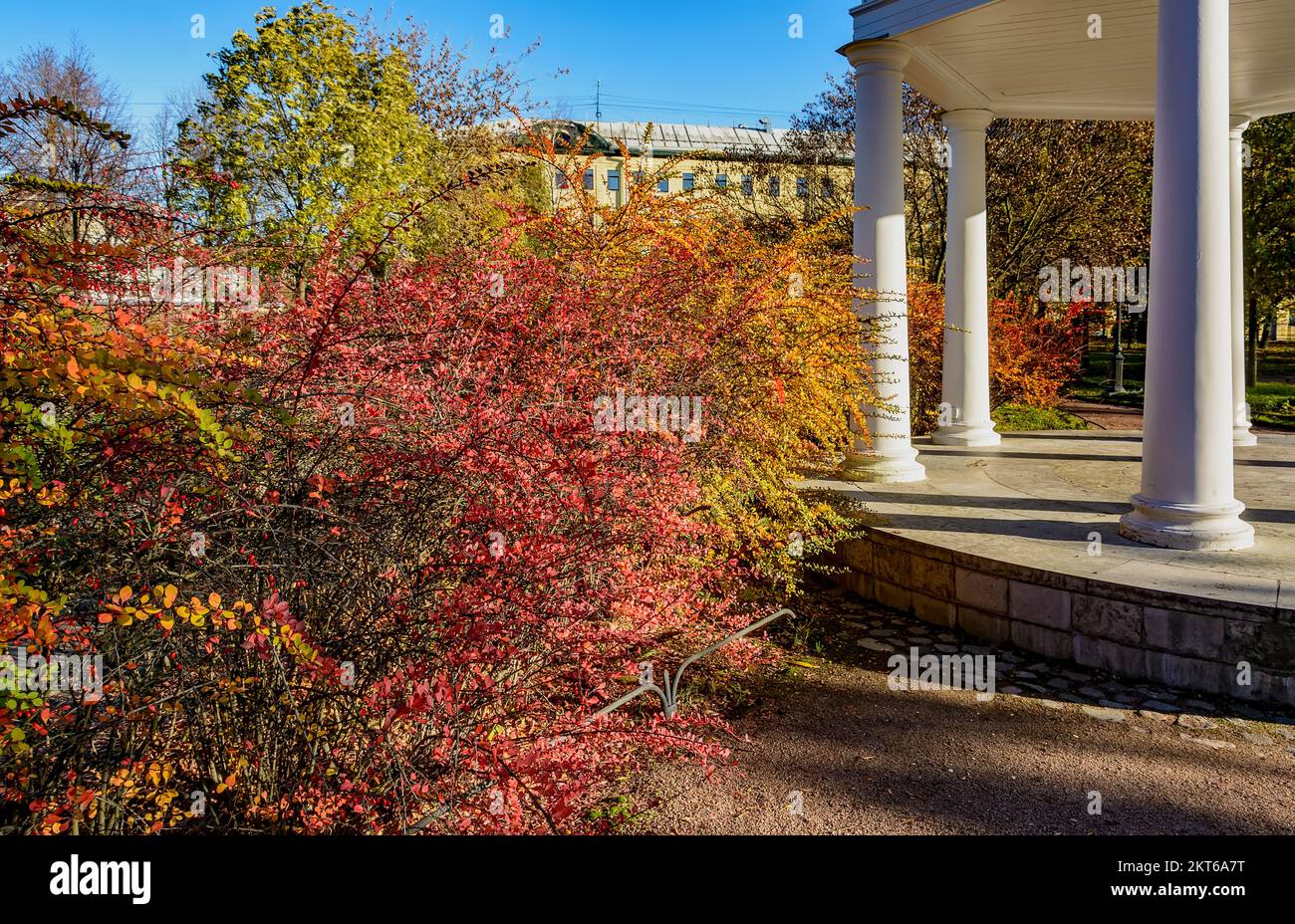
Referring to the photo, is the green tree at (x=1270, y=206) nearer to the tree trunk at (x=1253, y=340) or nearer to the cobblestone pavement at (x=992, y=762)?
the tree trunk at (x=1253, y=340)

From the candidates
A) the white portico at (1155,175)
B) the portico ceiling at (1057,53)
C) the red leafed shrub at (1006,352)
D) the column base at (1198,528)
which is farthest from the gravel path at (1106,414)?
the column base at (1198,528)

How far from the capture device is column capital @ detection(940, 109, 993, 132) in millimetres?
12414

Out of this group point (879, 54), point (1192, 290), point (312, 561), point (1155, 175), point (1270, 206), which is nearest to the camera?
point (312, 561)

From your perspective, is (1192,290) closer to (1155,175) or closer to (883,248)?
(1155,175)

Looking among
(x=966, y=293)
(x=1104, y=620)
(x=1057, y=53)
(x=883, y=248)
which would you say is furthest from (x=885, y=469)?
(x=1057, y=53)

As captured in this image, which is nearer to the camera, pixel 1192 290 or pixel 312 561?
pixel 312 561

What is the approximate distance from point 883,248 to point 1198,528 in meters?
4.59

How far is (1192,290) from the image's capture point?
6992mm

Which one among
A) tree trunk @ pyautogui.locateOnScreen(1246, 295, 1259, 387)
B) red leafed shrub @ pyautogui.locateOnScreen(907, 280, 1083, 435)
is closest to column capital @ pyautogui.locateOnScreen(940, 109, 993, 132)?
red leafed shrub @ pyautogui.locateOnScreen(907, 280, 1083, 435)

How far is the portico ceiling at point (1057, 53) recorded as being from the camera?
30.8ft

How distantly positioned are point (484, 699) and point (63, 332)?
7.26ft

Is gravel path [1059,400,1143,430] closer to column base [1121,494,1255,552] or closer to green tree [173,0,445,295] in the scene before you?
column base [1121,494,1255,552]

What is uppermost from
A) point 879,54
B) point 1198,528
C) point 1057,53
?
point 1057,53

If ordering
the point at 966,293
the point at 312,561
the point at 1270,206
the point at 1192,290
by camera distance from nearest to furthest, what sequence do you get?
the point at 312,561, the point at 1192,290, the point at 966,293, the point at 1270,206
